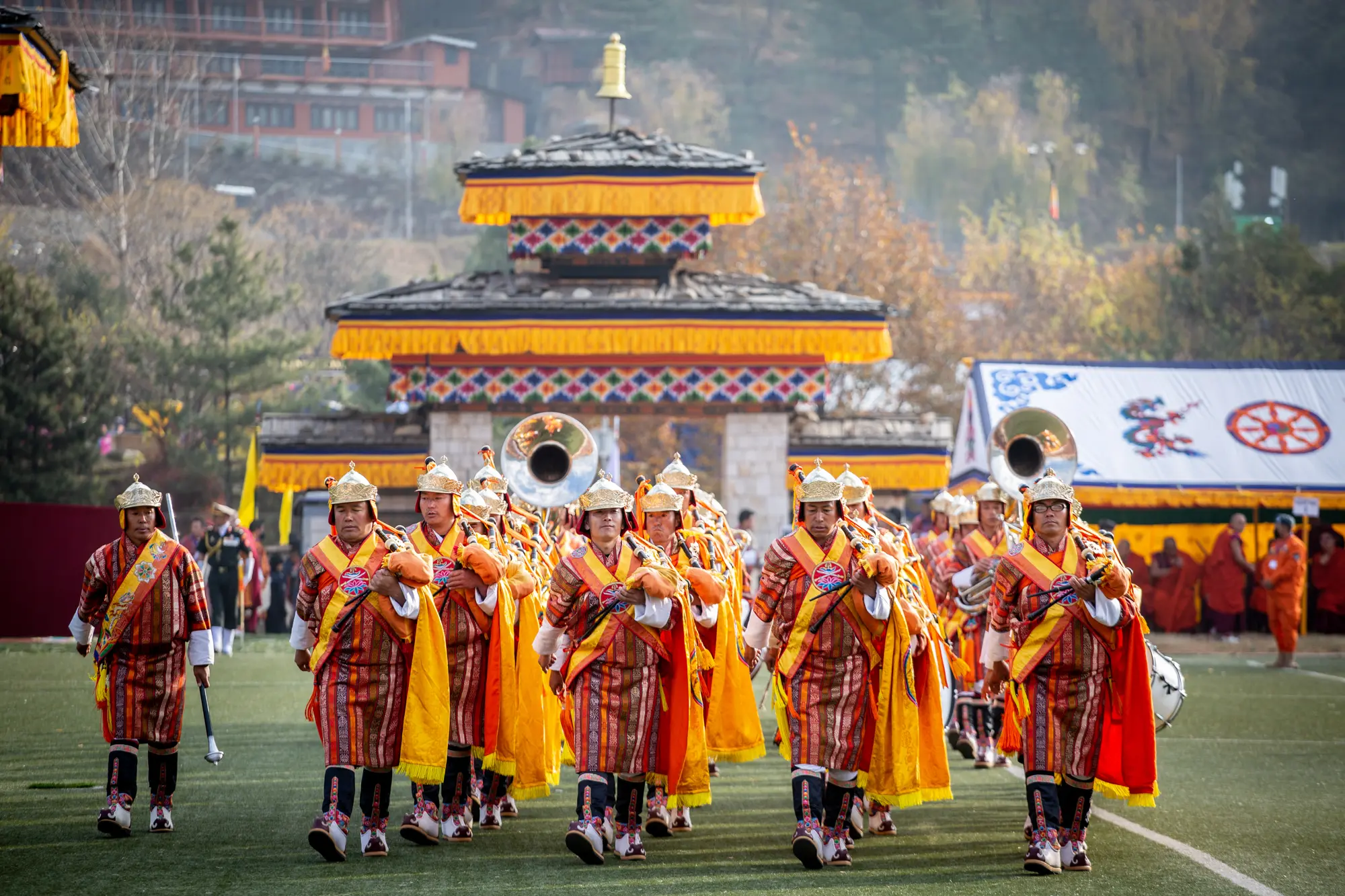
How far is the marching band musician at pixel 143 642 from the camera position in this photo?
9242 mm

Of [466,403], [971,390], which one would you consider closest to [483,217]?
[466,403]

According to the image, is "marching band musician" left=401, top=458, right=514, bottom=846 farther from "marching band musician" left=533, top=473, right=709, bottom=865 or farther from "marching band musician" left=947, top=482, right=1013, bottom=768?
"marching band musician" left=947, top=482, right=1013, bottom=768

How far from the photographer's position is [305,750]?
12875 mm

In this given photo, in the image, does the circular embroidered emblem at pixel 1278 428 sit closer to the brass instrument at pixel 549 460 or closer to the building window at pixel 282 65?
the brass instrument at pixel 549 460

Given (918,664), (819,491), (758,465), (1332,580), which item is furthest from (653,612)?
(1332,580)

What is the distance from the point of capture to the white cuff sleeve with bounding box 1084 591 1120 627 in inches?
332

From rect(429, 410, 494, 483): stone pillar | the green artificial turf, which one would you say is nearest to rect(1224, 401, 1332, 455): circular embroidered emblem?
the green artificial turf

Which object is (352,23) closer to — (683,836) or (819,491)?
(683,836)

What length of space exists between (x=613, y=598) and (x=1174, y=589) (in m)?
17.0

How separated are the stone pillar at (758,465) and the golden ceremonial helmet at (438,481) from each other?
15.8 m

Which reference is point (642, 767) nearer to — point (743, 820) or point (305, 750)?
point (743, 820)

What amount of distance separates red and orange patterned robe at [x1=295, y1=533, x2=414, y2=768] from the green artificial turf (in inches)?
21.9

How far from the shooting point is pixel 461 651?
935 cm

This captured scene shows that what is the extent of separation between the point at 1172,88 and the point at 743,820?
7815 cm
